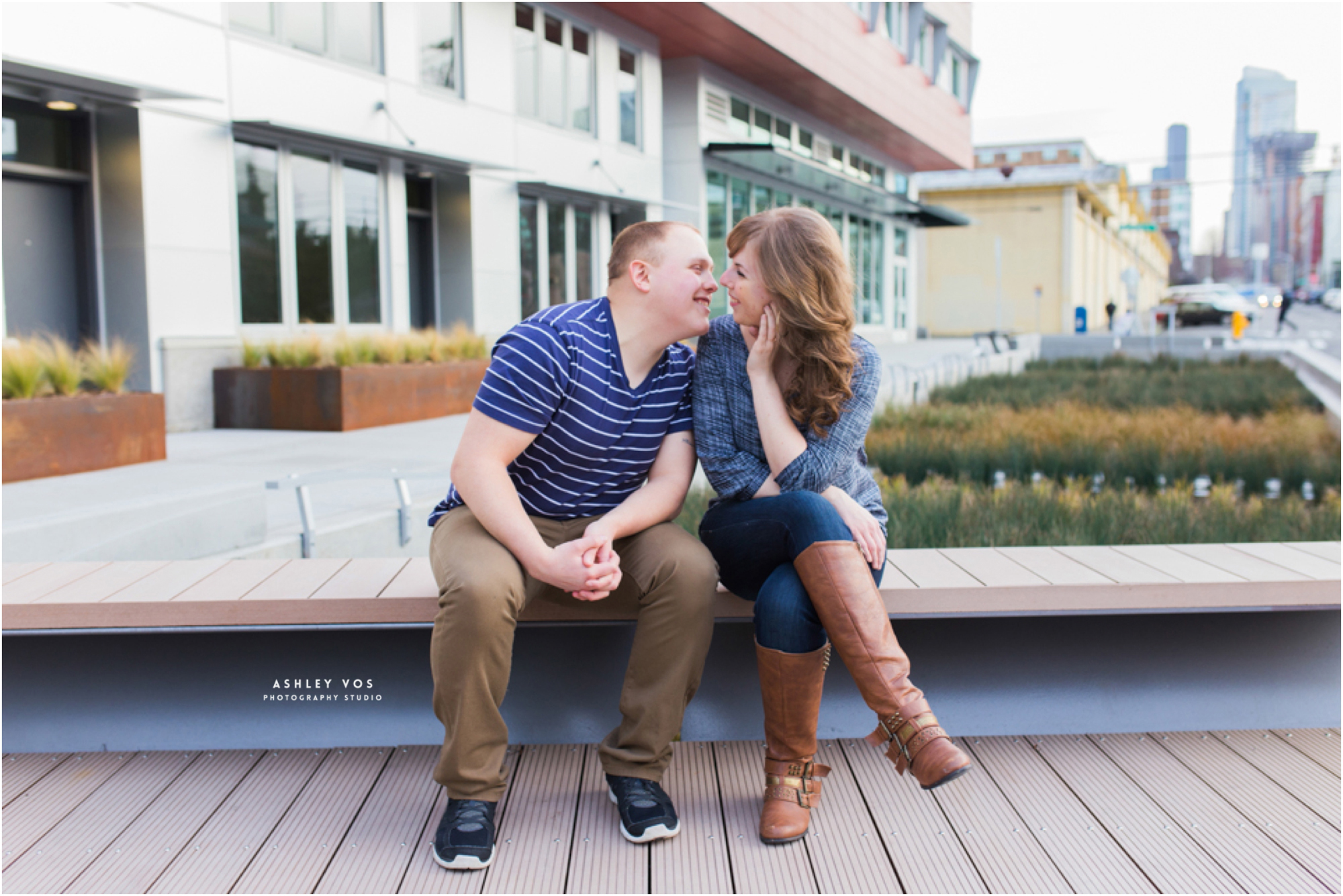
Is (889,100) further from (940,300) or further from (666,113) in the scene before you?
(940,300)

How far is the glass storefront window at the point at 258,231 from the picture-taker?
33.1 feet

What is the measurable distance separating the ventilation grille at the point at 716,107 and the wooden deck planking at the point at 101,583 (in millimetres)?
16586

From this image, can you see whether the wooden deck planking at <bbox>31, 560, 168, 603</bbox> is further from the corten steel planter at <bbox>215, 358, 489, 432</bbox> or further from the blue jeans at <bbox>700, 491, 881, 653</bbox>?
the corten steel planter at <bbox>215, 358, 489, 432</bbox>

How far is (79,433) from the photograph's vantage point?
20.9ft

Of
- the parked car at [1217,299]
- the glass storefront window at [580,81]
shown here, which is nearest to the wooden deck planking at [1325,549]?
the glass storefront window at [580,81]

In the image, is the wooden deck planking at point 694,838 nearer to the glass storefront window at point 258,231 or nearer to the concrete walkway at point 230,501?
the concrete walkway at point 230,501

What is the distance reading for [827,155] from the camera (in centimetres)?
2442

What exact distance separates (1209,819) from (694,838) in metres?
1.15

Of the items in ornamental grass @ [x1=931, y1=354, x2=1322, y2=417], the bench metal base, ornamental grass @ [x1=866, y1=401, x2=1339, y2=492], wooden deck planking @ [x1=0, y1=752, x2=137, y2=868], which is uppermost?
ornamental grass @ [x1=931, y1=354, x2=1322, y2=417]

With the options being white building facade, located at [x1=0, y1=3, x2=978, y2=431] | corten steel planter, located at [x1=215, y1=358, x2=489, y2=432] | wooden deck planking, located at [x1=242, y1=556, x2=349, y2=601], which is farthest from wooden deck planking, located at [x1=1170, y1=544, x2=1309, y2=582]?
corten steel planter, located at [x1=215, y1=358, x2=489, y2=432]

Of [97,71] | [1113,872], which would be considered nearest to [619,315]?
[1113,872]

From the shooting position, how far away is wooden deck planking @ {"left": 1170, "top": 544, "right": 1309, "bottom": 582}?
101 inches

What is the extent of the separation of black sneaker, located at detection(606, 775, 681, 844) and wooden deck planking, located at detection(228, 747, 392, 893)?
603 millimetres

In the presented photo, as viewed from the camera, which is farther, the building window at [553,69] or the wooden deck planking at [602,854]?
the building window at [553,69]
